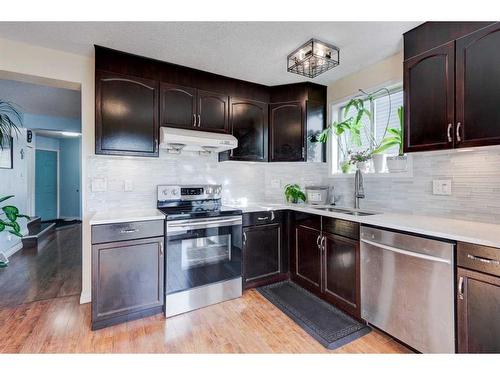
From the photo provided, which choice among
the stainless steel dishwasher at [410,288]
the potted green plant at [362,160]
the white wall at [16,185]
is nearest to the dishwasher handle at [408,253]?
the stainless steel dishwasher at [410,288]

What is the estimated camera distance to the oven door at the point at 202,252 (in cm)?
217

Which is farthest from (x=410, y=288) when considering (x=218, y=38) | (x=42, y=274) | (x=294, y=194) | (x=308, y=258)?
(x=42, y=274)

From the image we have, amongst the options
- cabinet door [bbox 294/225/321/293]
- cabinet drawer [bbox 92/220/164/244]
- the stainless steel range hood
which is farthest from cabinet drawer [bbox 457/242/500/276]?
cabinet drawer [bbox 92/220/164/244]

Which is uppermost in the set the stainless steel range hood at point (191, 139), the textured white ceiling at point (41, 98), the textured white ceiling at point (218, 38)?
the textured white ceiling at point (41, 98)

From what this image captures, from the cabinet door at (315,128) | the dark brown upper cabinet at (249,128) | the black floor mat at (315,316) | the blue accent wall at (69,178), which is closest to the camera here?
the black floor mat at (315,316)

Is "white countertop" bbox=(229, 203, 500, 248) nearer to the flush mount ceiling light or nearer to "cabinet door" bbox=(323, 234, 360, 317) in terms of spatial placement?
"cabinet door" bbox=(323, 234, 360, 317)

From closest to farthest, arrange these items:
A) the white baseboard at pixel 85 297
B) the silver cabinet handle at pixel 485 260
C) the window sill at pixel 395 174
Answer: the silver cabinet handle at pixel 485 260 → the window sill at pixel 395 174 → the white baseboard at pixel 85 297

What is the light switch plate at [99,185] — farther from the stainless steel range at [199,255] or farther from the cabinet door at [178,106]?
the cabinet door at [178,106]

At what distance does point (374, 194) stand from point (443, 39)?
137 centimetres

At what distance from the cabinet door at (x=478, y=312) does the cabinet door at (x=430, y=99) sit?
0.89 meters

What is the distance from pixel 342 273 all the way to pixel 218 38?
2.23m

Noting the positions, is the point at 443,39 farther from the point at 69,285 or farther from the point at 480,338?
the point at 69,285

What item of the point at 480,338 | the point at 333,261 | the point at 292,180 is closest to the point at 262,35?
the point at 292,180

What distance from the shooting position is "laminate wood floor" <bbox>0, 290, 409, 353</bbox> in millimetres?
Result: 1740
